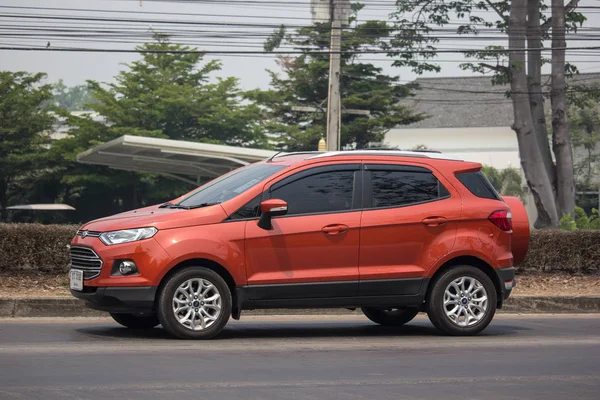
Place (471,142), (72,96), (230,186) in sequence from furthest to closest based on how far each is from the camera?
(72,96), (471,142), (230,186)

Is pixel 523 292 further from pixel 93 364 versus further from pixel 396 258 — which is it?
pixel 93 364

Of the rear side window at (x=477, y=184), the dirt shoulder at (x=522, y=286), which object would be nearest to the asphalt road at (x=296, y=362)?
the rear side window at (x=477, y=184)

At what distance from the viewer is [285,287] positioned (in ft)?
33.4

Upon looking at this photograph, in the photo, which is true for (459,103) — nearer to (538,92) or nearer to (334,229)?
(538,92)

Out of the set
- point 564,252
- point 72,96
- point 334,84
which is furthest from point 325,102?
point 72,96

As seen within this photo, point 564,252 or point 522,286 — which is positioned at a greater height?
point 564,252

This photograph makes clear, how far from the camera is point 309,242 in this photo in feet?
33.6

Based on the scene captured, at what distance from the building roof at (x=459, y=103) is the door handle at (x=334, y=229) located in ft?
207

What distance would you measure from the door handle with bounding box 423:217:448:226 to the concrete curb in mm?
2963

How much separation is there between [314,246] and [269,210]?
63 centimetres

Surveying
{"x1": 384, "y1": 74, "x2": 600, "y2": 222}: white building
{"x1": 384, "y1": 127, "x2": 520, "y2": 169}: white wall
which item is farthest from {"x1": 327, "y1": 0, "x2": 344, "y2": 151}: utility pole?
{"x1": 384, "y1": 74, "x2": 600, "y2": 222}: white building

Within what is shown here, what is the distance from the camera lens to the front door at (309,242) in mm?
10109

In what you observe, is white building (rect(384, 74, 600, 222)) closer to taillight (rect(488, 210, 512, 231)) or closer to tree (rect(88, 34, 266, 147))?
tree (rect(88, 34, 266, 147))

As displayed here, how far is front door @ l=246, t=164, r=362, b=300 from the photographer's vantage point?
10109 millimetres
